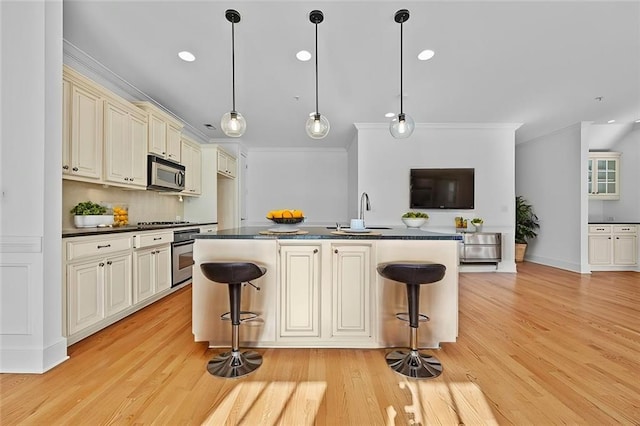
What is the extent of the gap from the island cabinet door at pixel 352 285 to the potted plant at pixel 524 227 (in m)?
5.38

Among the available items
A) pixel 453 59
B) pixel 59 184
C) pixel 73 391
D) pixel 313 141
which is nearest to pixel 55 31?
pixel 59 184

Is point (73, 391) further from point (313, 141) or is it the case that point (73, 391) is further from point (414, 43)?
point (313, 141)

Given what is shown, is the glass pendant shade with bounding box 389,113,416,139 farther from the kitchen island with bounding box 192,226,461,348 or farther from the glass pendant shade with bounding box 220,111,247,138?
the glass pendant shade with bounding box 220,111,247,138

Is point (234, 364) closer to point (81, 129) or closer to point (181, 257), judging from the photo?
point (181, 257)

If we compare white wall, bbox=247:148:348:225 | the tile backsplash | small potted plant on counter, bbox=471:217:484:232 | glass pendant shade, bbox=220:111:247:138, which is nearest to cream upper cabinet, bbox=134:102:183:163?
the tile backsplash

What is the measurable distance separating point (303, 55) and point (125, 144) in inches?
86.7

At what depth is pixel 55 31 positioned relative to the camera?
6.61ft

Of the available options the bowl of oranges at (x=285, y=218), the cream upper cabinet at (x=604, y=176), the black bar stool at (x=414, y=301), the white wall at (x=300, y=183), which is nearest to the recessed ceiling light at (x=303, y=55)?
the bowl of oranges at (x=285, y=218)

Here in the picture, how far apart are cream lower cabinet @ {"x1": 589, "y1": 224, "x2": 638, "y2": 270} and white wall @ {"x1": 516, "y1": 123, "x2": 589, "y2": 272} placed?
0.34 m

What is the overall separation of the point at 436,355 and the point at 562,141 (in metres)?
5.50

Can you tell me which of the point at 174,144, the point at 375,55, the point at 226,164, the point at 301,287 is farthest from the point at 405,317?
the point at 226,164

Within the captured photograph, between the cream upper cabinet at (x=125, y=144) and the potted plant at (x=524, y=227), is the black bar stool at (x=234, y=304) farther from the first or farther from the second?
the potted plant at (x=524, y=227)

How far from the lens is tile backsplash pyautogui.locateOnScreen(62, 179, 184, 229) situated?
109 inches

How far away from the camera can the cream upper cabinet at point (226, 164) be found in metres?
5.25
